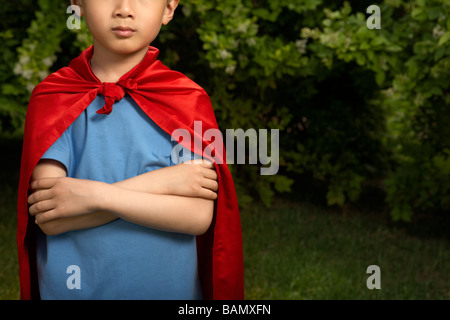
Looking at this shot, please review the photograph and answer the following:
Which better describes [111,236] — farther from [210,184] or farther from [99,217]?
[210,184]

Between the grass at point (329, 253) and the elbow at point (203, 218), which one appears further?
the grass at point (329, 253)

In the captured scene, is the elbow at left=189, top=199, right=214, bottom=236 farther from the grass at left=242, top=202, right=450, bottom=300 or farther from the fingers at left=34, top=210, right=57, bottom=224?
the grass at left=242, top=202, right=450, bottom=300

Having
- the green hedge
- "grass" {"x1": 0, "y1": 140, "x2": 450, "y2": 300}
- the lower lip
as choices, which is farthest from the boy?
"grass" {"x1": 0, "y1": 140, "x2": 450, "y2": 300}

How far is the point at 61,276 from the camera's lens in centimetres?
149

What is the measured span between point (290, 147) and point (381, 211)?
1.10 meters

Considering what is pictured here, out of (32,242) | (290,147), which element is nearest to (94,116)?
(32,242)

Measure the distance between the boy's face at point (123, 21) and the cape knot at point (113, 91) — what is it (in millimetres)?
89

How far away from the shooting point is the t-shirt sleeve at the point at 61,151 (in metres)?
1.45

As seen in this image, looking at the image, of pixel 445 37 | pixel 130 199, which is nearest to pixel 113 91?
pixel 130 199

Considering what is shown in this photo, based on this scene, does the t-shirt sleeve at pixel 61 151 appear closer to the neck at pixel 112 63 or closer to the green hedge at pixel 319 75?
the neck at pixel 112 63

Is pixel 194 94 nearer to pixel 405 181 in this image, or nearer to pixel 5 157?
pixel 405 181

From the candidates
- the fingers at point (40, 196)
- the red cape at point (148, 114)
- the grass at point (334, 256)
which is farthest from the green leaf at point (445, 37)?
the fingers at point (40, 196)

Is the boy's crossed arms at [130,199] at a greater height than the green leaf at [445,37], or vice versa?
the green leaf at [445,37]

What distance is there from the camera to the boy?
142cm
